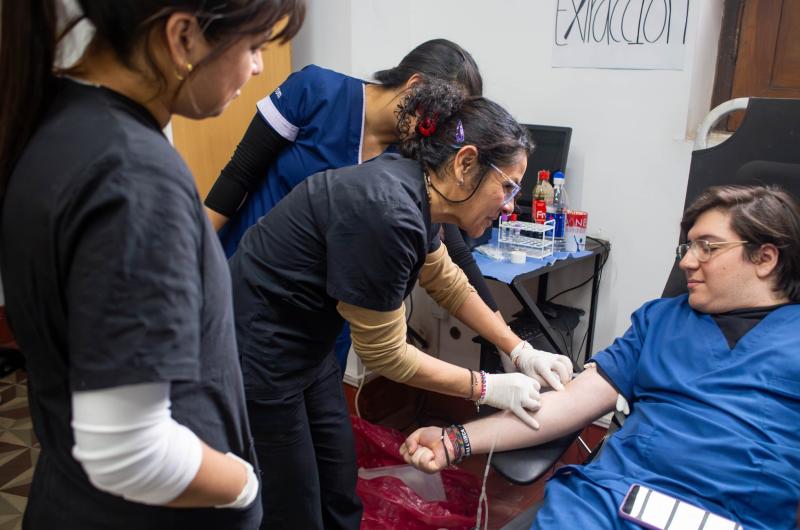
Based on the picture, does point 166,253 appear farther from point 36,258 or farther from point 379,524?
point 379,524

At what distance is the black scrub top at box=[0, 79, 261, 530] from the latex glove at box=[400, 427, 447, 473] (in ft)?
2.94

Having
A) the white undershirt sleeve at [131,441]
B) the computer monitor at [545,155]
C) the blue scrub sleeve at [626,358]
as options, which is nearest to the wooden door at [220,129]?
the computer monitor at [545,155]

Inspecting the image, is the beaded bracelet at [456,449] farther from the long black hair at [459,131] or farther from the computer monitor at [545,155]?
the computer monitor at [545,155]

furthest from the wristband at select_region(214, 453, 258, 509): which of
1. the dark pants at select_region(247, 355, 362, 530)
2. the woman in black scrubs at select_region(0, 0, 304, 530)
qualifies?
the dark pants at select_region(247, 355, 362, 530)

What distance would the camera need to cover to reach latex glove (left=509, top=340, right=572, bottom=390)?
1573 mm

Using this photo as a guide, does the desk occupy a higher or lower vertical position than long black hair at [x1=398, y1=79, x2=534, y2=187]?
lower

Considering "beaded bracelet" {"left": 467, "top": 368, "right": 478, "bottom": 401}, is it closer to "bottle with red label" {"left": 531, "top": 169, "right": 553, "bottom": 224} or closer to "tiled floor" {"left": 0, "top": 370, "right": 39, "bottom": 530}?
"bottle with red label" {"left": 531, "top": 169, "right": 553, "bottom": 224}

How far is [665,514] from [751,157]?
37.1 inches

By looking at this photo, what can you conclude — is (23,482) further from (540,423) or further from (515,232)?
(515,232)

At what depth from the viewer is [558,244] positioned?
2.27m

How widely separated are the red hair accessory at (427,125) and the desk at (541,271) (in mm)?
817

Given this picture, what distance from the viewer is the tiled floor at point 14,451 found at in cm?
203

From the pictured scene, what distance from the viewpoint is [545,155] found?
236 cm

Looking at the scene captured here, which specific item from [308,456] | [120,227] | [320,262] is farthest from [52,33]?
[308,456]
